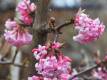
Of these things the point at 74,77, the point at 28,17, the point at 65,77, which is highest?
the point at 28,17

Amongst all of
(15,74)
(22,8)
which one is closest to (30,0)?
(22,8)

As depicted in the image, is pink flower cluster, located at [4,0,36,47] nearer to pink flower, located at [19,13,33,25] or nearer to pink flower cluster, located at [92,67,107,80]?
pink flower, located at [19,13,33,25]

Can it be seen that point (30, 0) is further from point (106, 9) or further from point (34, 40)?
point (106, 9)

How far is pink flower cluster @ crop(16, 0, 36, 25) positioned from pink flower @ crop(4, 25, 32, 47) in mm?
38

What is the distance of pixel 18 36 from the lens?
1483mm

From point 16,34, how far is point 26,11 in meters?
0.10

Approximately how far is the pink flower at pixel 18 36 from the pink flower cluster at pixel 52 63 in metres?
0.21

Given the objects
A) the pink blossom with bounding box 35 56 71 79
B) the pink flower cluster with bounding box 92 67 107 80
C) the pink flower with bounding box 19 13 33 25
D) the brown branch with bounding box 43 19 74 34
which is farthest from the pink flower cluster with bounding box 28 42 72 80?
the pink flower cluster with bounding box 92 67 107 80

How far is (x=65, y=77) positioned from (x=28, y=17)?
0.32 m

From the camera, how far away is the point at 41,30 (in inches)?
56.0

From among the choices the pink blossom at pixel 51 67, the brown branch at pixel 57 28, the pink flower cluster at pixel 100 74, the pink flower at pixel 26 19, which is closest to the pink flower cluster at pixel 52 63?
the pink blossom at pixel 51 67

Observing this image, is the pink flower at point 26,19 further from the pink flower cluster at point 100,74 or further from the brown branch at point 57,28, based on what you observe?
the pink flower cluster at point 100,74

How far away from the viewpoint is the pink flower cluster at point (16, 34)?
1.47m

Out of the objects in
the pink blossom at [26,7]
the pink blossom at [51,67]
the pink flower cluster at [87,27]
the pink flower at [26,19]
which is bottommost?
the pink blossom at [51,67]
